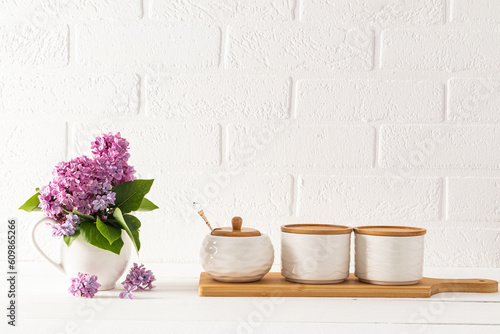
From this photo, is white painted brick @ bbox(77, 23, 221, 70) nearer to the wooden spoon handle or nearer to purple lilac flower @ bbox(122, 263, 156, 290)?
purple lilac flower @ bbox(122, 263, 156, 290)

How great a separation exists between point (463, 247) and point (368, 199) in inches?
9.8

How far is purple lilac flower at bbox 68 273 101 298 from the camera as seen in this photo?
90cm

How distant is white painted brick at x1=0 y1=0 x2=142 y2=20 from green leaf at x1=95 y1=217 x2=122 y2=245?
0.58 m

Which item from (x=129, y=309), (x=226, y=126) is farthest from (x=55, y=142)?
(x=129, y=309)

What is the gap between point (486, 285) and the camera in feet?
3.24

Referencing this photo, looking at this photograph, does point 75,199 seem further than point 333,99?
No

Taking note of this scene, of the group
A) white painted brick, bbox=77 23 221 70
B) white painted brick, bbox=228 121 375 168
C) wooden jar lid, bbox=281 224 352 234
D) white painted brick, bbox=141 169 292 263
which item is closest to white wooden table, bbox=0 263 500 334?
wooden jar lid, bbox=281 224 352 234

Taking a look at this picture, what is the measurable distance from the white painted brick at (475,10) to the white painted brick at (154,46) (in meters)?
0.56

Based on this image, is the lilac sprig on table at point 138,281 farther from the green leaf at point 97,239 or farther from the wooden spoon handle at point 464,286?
the wooden spoon handle at point 464,286

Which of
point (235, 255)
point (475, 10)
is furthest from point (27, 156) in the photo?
point (475, 10)

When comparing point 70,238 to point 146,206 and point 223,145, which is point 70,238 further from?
point 223,145

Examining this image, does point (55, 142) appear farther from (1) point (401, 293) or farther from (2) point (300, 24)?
(1) point (401, 293)

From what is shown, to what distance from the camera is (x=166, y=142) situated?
1.28m

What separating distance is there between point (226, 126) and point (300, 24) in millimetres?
293
